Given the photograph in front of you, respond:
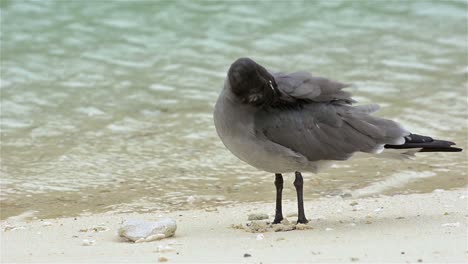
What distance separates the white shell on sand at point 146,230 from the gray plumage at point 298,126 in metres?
0.65

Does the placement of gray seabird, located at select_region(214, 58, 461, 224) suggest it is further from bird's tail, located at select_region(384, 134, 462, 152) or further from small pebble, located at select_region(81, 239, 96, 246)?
small pebble, located at select_region(81, 239, 96, 246)

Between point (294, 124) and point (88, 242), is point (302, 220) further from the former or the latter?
point (88, 242)

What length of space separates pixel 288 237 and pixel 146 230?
892mm

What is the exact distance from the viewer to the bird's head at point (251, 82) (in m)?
5.75

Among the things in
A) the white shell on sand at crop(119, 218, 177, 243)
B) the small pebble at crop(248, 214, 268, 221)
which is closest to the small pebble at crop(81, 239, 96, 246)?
the white shell on sand at crop(119, 218, 177, 243)

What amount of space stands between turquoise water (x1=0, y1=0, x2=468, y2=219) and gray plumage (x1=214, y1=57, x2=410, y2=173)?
148 centimetres

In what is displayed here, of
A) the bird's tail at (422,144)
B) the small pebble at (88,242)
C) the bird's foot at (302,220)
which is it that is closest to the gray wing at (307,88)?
the bird's tail at (422,144)

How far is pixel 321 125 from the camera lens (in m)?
6.23

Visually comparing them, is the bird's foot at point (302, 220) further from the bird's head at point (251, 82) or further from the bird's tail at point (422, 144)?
the bird's head at point (251, 82)

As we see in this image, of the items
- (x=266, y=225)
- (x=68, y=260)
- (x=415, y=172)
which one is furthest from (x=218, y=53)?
(x=68, y=260)

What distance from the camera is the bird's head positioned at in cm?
575

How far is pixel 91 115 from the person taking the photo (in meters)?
10.4

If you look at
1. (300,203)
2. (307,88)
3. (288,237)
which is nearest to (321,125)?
(307,88)

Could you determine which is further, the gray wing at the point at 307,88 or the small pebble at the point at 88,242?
the gray wing at the point at 307,88
